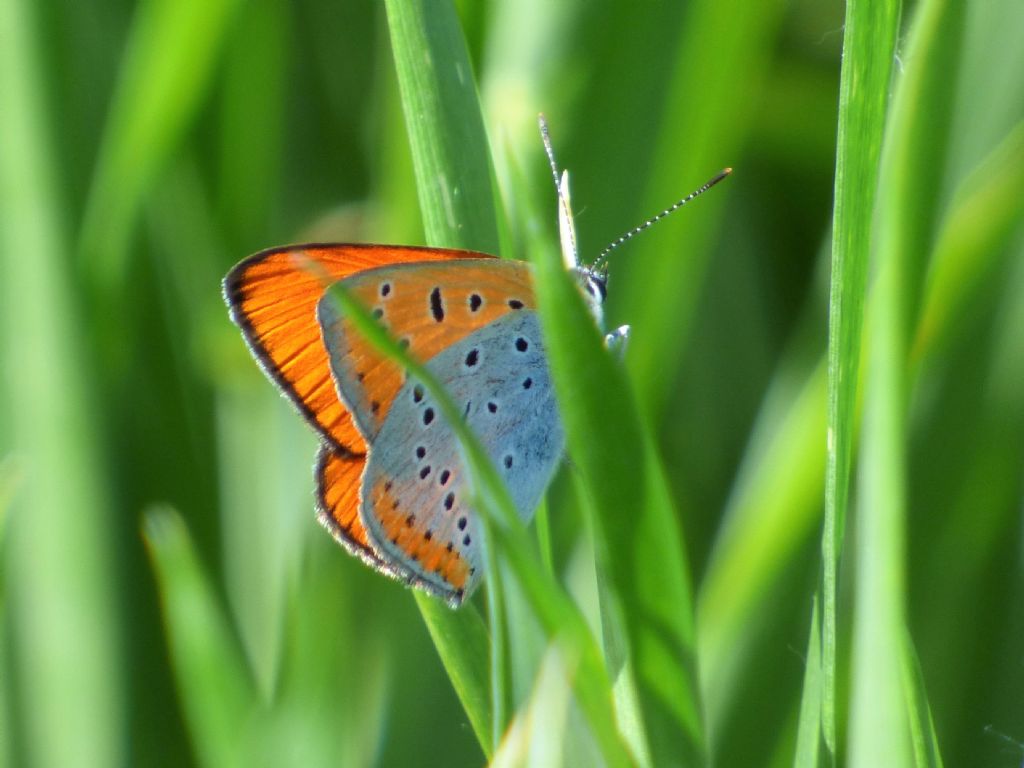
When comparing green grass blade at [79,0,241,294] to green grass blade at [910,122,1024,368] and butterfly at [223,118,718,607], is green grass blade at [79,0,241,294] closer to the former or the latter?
butterfly at [223,118,718,607]

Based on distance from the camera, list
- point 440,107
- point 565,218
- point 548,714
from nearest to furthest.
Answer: point 548,714 → point 440,107 → point 565,218

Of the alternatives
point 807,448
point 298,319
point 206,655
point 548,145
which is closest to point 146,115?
point 298,319

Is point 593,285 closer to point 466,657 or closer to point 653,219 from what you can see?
point 653,219

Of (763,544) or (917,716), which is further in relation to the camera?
(763,544)

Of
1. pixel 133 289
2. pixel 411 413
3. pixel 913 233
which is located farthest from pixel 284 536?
pixel 913 233

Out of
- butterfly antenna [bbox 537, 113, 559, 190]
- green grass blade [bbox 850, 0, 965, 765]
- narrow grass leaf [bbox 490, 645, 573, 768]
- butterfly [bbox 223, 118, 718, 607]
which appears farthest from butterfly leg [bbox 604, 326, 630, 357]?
narrow grass leaf [bbox 490, 645, 573, 768]
